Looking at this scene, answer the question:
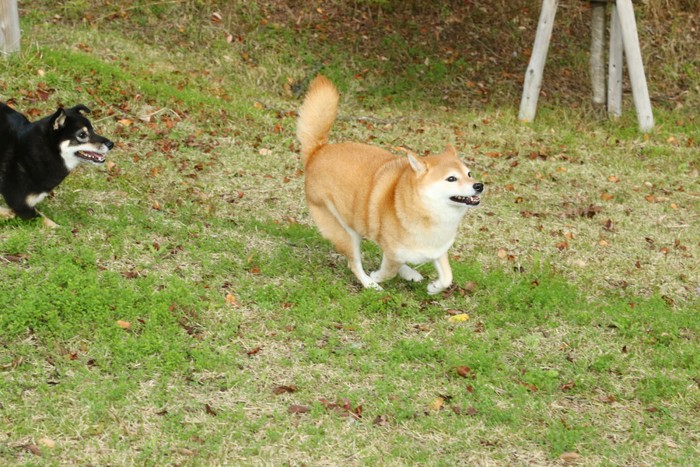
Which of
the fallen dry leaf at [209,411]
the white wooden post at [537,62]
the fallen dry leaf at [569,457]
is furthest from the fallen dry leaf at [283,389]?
the white wooden post at [537,62]

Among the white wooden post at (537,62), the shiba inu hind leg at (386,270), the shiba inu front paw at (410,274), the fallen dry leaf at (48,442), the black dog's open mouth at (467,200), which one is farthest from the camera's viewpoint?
the white wooden post at (537,62)

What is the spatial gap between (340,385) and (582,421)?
4.79 ft

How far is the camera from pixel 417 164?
5.75 metres

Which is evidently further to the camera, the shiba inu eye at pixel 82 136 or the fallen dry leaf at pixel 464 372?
the shiba inu eye at pixel 82 136

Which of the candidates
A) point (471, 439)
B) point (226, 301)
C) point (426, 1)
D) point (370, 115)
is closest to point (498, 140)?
point (370, 115)

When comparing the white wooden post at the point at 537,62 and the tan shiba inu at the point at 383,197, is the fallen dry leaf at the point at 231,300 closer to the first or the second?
the tan shiba inu at the point at 383,197

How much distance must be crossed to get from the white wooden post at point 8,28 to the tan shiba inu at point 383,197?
5.24 metres

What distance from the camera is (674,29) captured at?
15.6 meters

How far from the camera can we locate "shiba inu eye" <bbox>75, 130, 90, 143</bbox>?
621 cm

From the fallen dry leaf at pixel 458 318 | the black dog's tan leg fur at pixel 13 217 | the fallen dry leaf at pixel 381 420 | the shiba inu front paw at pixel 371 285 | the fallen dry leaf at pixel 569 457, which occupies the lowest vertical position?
the fallen dry leaf at pixel 381 420

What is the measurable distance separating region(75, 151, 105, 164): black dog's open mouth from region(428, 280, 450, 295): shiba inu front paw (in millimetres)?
2658

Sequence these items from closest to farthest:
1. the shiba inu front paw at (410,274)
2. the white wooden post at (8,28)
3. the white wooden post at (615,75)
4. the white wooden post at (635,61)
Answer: the shiba inu front paw at (410,274)
the white wooden post at (8,28)
the white wooden post at (635,61)
the white wooden post at (615,75)

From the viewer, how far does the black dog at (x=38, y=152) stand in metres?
6.11

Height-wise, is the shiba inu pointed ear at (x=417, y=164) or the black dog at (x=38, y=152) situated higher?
the shiba inu pointed ear at (x=417, y=164)
